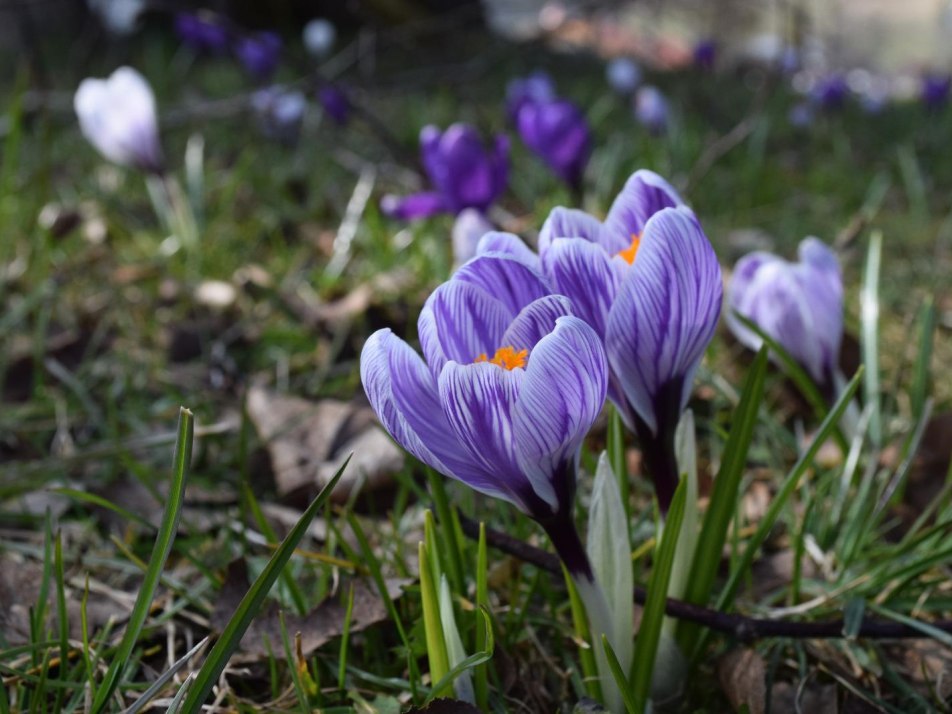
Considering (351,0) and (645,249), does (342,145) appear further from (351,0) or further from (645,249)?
(645,249)

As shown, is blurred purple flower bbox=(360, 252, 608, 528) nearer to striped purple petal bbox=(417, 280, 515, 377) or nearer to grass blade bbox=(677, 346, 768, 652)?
striped purple petal bbox=(417, 280, 515, 377)

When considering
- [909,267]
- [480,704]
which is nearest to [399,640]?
[480,704]

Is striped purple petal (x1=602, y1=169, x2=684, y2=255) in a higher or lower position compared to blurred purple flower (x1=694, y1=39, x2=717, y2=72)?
higher

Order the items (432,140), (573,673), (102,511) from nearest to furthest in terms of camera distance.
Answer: (573,673) → (102,511) → (432,140)

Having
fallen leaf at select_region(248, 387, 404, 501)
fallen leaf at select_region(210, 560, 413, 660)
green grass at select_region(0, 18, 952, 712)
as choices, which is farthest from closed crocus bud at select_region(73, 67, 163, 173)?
fallen leaf at select_region(210, 560, 413, 660)

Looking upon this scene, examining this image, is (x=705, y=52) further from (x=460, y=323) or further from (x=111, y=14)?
(x=460, y=323)

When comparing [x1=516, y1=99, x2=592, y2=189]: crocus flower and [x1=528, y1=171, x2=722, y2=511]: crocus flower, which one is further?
[x1=516, y1=99, x2=592, y2=189]: crocus flower
